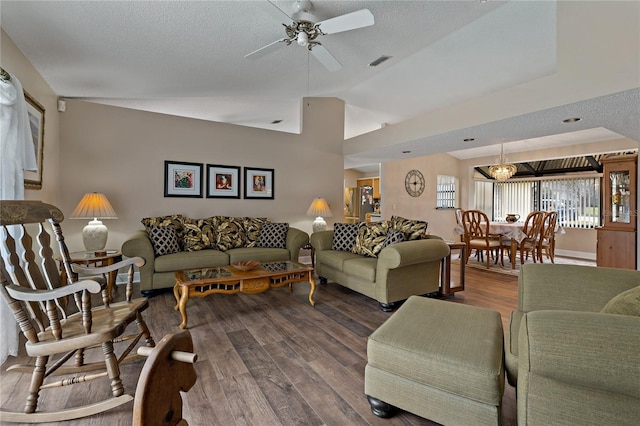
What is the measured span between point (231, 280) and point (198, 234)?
1.59 meters

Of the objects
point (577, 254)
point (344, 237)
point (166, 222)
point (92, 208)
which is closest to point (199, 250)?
point (166, 222)

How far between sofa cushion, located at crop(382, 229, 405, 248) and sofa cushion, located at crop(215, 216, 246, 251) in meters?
2.14

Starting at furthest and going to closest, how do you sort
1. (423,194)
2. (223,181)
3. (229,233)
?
(423,194) < (223,181) < (229,233)

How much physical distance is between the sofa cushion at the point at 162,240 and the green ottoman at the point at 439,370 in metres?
3.04

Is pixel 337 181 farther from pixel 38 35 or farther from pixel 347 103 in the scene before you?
pixel 38 35

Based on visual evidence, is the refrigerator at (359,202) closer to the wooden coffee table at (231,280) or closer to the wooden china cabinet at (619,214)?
the wooden china cabinet at (619,214)

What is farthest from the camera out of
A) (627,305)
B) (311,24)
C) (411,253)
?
(411,253)

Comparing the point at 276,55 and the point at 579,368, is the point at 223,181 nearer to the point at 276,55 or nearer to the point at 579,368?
the point at 276,55

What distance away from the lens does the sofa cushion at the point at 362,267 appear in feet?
10.3

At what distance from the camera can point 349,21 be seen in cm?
235

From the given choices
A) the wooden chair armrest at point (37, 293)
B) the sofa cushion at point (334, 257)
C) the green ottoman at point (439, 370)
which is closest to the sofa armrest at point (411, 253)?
the sofa cushion at point (334, 257)

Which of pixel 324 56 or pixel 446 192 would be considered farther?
pixel 446 192

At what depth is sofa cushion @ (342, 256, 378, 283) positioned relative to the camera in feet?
10.3

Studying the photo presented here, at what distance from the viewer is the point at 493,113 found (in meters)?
3.22
